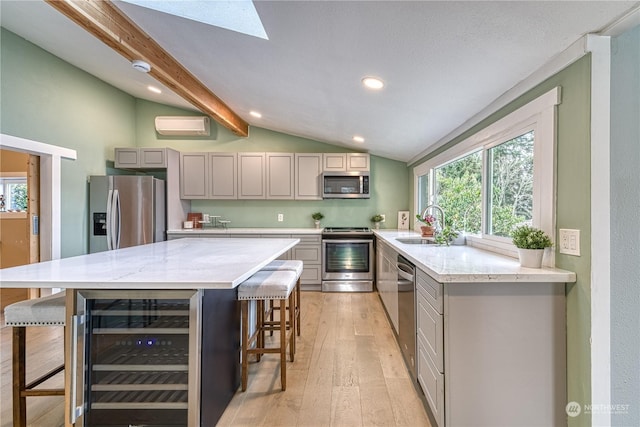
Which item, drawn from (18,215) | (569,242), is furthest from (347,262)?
(18,215)

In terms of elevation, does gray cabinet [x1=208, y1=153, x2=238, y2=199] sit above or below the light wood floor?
above

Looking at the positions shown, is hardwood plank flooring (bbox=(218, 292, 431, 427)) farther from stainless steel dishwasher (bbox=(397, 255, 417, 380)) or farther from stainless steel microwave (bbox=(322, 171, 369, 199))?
stainless steel microwave (bbox=(322, 171, 369, 199))

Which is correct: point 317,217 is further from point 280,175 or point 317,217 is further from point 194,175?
point 194,175

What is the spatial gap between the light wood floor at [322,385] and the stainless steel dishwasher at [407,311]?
15 cm

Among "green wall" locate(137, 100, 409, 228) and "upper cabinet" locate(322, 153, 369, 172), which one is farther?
"green wall" locate(137, 100, 409, 228)

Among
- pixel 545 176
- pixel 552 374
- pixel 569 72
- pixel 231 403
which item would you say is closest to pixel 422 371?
pixel 552 374

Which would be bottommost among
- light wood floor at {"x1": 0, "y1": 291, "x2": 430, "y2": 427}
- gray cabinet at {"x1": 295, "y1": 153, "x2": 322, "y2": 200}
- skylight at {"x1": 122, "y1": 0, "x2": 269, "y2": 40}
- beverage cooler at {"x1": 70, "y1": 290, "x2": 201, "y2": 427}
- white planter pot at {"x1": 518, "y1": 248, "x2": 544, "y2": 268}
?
light wood floor at {"x1": 0, "y1": 291, "x2": 430, "y2": 427}

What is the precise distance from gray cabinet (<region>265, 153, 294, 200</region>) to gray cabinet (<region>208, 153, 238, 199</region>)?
1.78 feet

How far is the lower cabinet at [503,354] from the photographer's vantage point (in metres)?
1.35

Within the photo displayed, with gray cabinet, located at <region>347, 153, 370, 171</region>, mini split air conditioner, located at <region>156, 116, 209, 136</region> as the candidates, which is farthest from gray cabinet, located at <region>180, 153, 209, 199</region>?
gray cabinet, located at <region>347, 153, 370, 171</region>

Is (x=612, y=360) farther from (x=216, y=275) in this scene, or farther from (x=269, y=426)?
(x=216, y=275)

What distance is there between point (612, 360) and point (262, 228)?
4.24 metres

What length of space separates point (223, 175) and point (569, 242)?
432 cm

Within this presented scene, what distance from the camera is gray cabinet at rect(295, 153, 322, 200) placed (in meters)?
4.53
